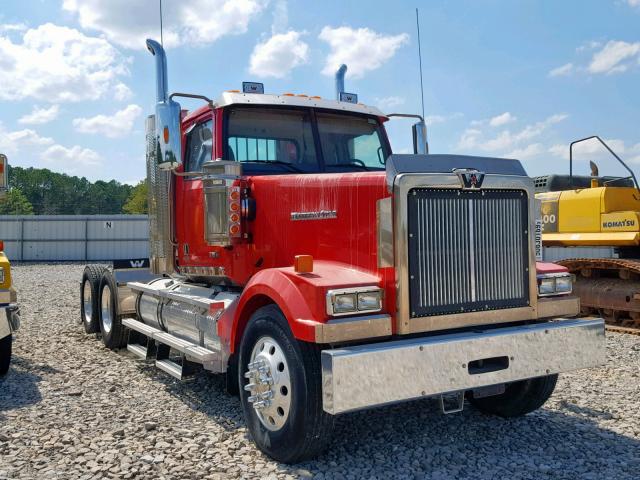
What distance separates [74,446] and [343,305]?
2204 mm

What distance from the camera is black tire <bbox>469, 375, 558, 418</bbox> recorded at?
15.4 ft

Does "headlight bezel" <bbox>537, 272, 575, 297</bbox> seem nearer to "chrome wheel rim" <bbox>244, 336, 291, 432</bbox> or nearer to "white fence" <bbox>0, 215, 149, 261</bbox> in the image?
"chrome wheel rim" <bbox>244, 336, 291, 432</bbox>

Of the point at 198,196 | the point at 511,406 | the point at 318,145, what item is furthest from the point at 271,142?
the point at 511,406

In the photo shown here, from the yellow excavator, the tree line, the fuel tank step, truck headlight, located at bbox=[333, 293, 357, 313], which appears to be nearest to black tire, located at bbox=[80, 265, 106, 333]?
the fuel tank step

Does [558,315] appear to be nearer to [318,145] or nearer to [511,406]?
→ [511,406]

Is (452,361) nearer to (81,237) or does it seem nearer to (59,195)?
(81,237)

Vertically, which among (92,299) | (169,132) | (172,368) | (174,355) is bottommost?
(174,355)

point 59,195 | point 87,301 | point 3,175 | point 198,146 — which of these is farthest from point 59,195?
point 198,146

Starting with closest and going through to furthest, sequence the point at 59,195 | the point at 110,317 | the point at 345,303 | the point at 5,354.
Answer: the point at 345,303
the point at 5,354
the point at 110,317
the point at 59,195

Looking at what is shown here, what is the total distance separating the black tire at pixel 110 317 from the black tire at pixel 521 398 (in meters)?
4.57

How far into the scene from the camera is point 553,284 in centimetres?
443

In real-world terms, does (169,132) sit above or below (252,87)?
below

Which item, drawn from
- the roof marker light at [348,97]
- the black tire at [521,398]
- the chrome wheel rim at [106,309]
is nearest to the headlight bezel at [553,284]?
the black tire at [521,398]

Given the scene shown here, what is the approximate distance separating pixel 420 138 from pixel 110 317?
14.5 feet
